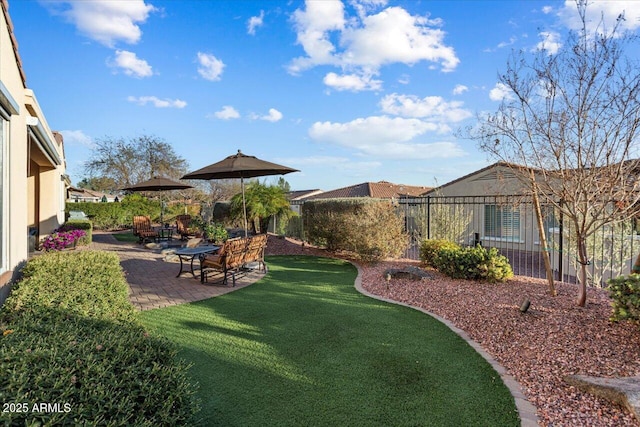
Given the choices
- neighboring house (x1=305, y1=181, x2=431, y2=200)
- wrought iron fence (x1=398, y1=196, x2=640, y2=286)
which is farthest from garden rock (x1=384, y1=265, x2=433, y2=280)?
neighboring house (x1=305, y1=181, x2=431, y2=200)

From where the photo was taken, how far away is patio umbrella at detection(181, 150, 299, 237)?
866cm

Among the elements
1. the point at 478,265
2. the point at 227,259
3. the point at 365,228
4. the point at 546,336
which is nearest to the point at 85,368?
the point at 546,336

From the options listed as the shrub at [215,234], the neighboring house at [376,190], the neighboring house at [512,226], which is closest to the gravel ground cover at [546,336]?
the neighboring house at [512,226]

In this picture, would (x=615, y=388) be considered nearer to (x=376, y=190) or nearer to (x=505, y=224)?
(x=505, y=224)

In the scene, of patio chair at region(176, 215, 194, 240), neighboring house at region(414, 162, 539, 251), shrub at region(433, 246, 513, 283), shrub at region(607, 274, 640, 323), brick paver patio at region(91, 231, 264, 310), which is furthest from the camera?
patio chair at region(176, 215, 194, 240)

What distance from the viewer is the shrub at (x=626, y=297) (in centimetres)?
387

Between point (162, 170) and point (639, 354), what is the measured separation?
34.5 meters

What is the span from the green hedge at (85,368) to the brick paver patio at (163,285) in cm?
322

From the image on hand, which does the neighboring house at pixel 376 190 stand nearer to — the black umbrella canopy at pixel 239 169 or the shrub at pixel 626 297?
the black umbrella canopy at pixel 239 169

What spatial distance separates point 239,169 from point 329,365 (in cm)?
598

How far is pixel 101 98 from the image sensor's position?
1273cm

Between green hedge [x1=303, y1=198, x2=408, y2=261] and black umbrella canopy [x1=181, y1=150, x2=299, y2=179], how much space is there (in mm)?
2550

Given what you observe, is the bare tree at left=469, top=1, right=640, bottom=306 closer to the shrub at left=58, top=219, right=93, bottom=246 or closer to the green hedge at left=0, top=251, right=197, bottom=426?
the green hedge at left=0, top=251, right=197, bottom=426

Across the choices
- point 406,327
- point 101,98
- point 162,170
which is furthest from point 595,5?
point 162,170
